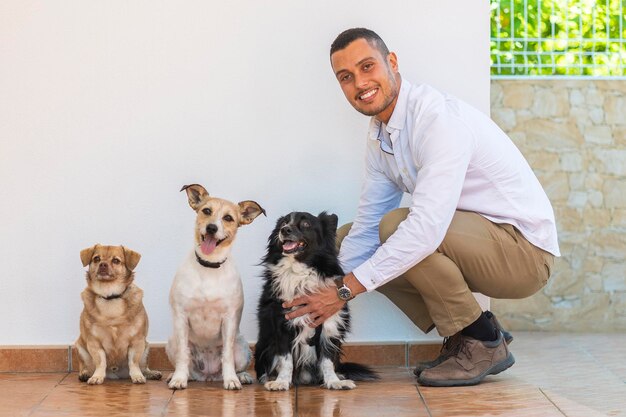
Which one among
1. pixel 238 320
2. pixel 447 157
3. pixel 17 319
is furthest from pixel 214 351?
pixel 447 157

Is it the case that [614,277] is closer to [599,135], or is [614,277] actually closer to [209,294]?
[599,135]

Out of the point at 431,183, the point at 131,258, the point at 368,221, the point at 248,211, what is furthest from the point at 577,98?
the point at 131,258

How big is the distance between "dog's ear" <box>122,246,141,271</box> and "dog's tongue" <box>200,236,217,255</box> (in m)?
0.36

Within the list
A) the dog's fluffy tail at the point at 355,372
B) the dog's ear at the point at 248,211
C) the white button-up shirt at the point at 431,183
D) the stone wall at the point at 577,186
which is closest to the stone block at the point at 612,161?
the stone wall at the point at 577,186

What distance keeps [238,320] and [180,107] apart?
104 centimetres

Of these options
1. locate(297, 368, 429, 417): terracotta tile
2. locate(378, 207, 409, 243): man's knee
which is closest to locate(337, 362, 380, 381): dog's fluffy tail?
locate(297, 368, 429, 417): terracotta tile

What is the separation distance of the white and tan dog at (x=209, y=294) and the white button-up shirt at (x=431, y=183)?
53 centimetres

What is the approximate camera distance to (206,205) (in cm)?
412

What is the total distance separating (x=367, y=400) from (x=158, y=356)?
4.02 feet

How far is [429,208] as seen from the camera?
3818 mm

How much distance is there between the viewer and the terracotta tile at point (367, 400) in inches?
139

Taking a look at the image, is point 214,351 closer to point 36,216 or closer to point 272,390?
point 272,390

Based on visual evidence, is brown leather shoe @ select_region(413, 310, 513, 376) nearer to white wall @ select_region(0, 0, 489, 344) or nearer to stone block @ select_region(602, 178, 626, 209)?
white wall @ select_region(0, 0, 489, 344)

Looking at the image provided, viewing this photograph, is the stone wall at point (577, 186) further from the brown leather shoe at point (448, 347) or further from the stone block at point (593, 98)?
the brown leather shoe at point (448, 347)
